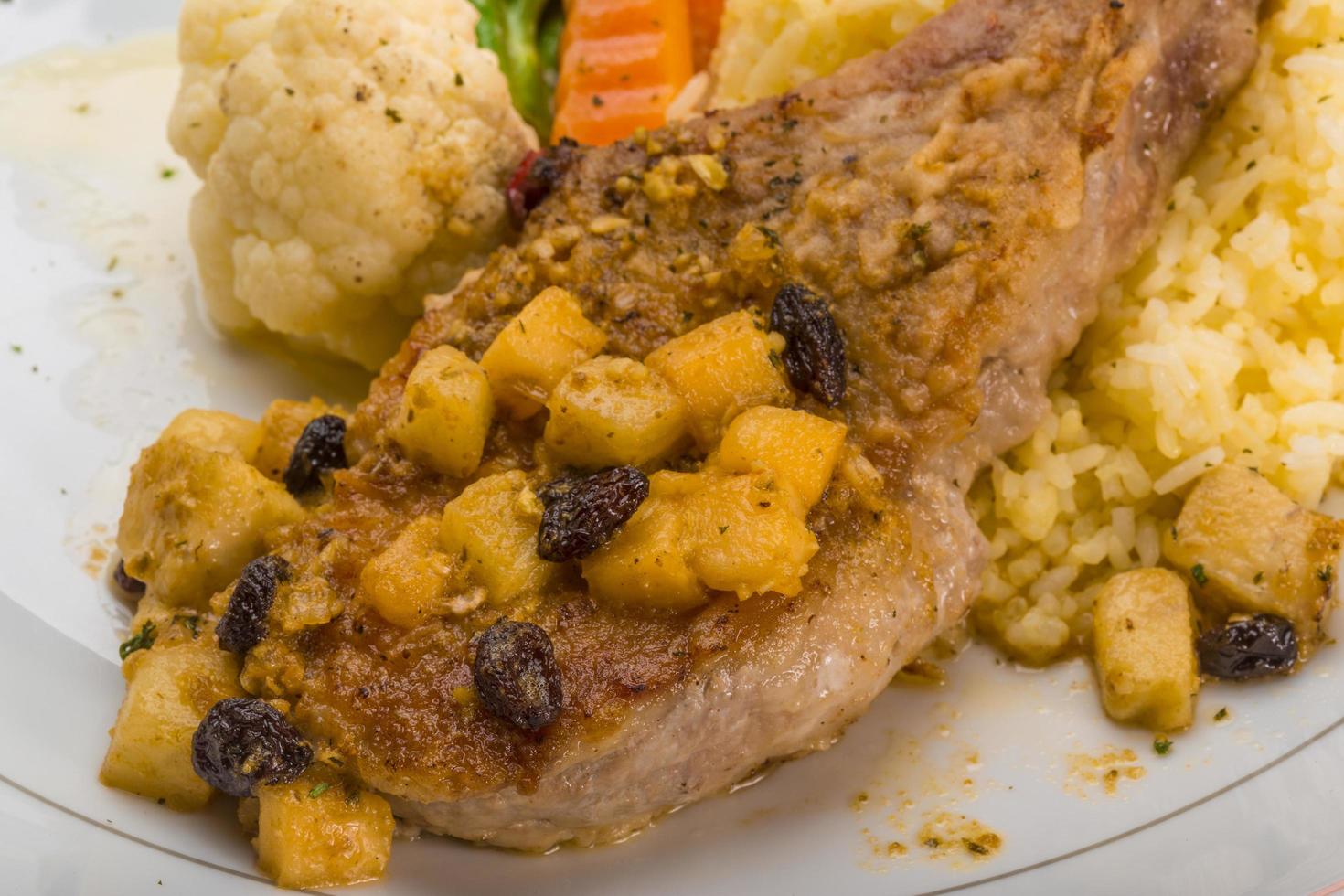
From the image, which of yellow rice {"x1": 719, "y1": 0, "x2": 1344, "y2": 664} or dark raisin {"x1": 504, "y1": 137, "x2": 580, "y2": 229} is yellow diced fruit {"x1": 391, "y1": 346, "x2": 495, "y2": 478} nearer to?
dark raisin {"x1": 504, "y1": 137, "x2": 580, "y2": 229}

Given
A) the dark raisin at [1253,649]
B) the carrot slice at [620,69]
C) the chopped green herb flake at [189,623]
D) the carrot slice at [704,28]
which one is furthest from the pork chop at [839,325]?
the carrot slice at [704,28]

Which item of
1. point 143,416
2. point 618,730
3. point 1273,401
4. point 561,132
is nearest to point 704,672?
point 618,730

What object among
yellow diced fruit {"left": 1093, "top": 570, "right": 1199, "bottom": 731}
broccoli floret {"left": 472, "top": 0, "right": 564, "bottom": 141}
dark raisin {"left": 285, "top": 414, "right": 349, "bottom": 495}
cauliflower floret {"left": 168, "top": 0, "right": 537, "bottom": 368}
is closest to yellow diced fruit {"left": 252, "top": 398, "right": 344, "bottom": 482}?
dark raisin {"left": 285, "top": 414, "right": 349, "bottom": 495}

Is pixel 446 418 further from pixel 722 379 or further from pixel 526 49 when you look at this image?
pixel 526 49

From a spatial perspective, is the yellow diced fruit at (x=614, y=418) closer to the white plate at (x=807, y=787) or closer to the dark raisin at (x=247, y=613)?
the dark raisin at (x=247, y=613)

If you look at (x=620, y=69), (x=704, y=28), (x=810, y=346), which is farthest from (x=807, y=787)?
(x=704, y=28)

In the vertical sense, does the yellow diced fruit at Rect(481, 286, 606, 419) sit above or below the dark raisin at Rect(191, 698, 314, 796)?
above
